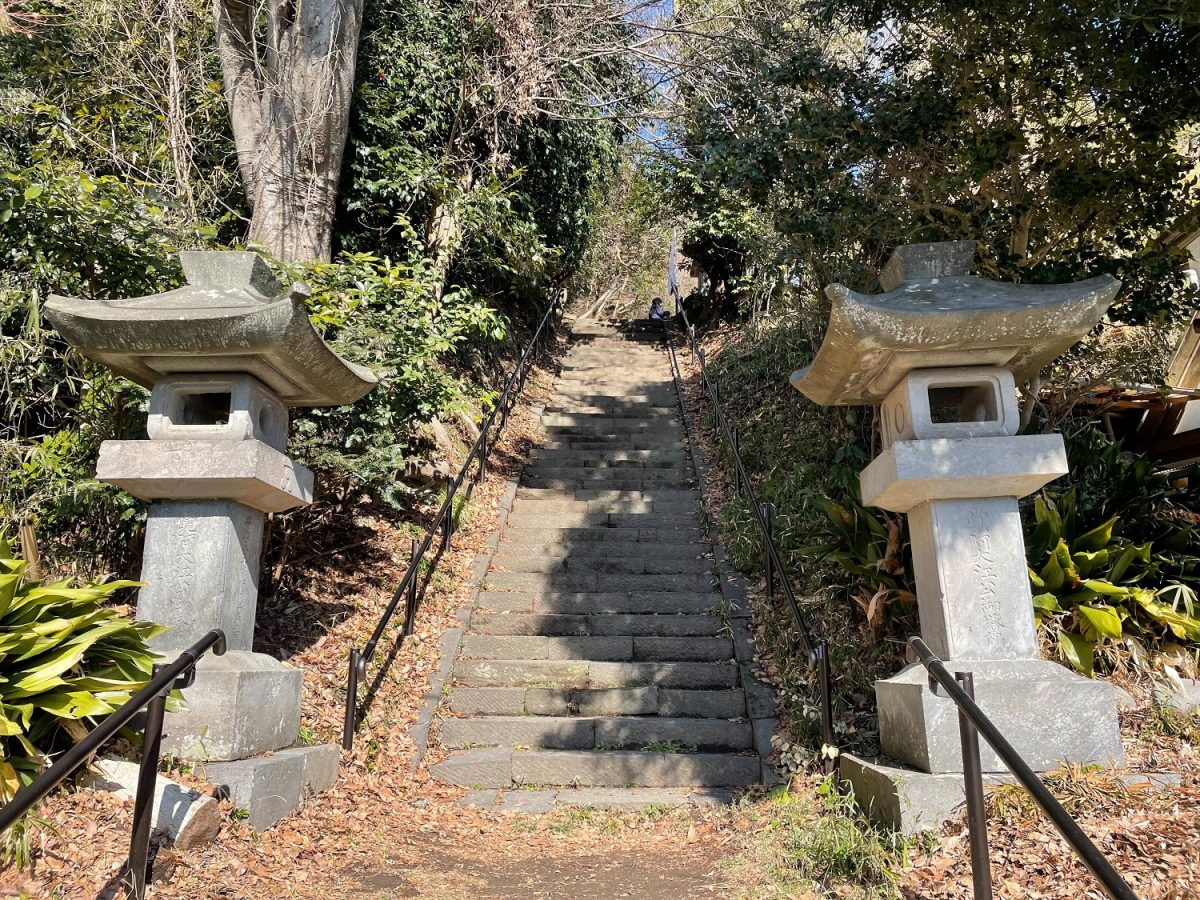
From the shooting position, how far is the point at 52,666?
9.56ft

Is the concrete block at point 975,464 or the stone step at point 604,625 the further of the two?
the stone step at point 604,625

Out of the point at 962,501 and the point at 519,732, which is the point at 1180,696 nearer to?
the point at 962,501

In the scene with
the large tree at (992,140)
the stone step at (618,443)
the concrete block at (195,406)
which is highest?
the large tree at (992,140)

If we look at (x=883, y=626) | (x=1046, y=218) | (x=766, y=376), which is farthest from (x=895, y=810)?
(x=766, y=376)

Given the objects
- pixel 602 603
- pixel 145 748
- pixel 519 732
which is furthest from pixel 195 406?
pixel 602 603

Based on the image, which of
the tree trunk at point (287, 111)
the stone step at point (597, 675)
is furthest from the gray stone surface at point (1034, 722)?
the tree trunk at point (287, 111)

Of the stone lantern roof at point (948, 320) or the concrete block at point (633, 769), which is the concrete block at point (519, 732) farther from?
the stone lantern roof at point (948, 320)

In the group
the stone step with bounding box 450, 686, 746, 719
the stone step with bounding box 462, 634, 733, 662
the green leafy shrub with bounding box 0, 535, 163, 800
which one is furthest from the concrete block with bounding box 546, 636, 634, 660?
the green leafy shrub with bounding box 0, 535, 163, 800

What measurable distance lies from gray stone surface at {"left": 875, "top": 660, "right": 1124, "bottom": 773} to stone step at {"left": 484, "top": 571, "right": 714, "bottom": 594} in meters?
3.24

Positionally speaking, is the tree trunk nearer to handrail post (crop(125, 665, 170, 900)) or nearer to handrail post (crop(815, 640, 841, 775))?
handrail post (crop(125, 665, 170, 900))

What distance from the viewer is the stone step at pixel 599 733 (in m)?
4.89

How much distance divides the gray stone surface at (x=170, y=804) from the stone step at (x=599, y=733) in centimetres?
196

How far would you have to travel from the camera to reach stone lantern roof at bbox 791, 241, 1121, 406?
3.56m

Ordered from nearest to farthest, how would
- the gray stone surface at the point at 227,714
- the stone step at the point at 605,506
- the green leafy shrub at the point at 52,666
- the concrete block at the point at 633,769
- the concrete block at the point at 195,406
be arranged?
1. the green leafy shrub at the point at 52,666
2. the gray stone surface at the point at 227,714
3. the concrete block at the point at 195,406
4. the concrete block at the point at 633,769
5. the stone step at the point at 605,506
